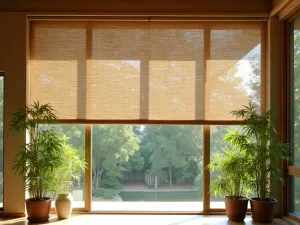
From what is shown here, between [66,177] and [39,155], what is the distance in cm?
54

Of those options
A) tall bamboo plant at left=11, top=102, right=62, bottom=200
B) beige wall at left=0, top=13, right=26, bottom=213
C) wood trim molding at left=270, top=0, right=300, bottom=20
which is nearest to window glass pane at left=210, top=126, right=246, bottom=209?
wood trim molding at left=270, top=0, right=300, bottom=20

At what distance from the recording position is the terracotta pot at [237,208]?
5.40 m

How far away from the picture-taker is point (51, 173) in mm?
5500

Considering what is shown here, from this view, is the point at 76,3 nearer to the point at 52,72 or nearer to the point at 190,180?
the point at 52,72

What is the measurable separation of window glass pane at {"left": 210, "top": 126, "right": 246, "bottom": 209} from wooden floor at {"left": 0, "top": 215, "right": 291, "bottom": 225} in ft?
1.03

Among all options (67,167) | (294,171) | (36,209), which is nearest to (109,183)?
(67,167)

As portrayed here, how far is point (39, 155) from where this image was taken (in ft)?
17.7

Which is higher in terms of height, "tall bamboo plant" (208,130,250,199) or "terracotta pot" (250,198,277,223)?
"tall bamboo plant" (208,130,250,199)

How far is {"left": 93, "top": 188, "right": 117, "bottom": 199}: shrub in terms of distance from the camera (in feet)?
19.7

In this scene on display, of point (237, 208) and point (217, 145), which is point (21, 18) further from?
point (237, 208)

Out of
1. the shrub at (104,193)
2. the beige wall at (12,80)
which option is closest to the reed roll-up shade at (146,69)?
the beige wall at (12,80)

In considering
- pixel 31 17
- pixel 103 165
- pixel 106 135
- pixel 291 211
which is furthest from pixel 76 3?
pixel 291 211

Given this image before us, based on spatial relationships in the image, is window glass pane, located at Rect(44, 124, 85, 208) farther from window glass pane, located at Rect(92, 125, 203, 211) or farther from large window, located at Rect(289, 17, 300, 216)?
large window, located at Rect(289, 17, 300, 216)

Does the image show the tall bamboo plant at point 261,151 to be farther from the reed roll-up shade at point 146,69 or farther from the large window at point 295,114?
the reed roll-up shade at point 146,69
